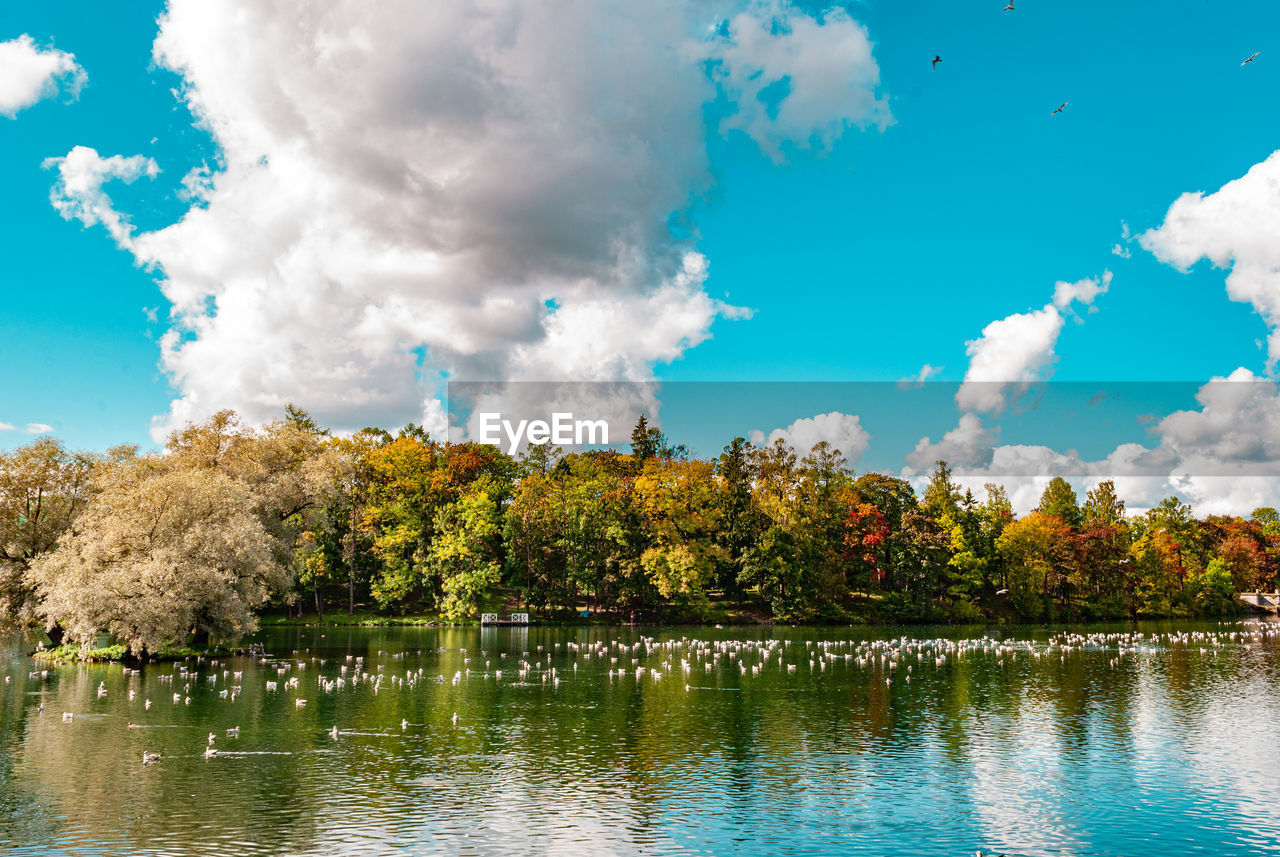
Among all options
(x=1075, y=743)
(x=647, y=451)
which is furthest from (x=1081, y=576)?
(x=1075, y=743)

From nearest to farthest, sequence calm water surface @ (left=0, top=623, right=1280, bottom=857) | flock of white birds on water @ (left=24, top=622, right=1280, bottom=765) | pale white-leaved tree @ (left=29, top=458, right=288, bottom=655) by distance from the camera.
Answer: calm water surface @ (left=0, top=623, right=1280, bottom=857) → flock of white birds on water @ (left=24, top=622, right=1280, bottom=765) → pale white-leaved tree @ (left=29, top=458, right=288, bottom=655)

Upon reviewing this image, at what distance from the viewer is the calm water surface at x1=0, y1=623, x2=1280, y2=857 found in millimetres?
21844

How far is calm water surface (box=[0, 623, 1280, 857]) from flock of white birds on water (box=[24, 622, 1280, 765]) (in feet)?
1.60

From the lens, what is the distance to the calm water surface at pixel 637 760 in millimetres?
21844

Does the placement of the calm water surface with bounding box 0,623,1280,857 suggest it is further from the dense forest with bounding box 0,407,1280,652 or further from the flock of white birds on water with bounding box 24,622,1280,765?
the dense forest with bounding box 0,407,1280,652

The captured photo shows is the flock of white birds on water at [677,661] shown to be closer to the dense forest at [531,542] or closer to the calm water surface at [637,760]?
the calm water surface at [637,760]

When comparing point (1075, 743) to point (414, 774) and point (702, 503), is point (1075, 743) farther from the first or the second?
point (702, 503)

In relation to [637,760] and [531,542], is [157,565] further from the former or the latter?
[531,542]

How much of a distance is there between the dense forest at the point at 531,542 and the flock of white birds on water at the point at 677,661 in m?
7.24

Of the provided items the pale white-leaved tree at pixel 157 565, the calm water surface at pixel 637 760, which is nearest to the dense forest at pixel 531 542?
the pale white-leaved tree at pixel 157 565

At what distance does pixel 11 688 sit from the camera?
44.5 meters

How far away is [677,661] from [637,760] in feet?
105

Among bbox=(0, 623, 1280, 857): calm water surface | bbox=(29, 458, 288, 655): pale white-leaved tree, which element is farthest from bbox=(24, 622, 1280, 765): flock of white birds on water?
bbox=(29, 458, 288, 655): pale white-leaved tree

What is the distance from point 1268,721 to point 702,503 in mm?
77655
